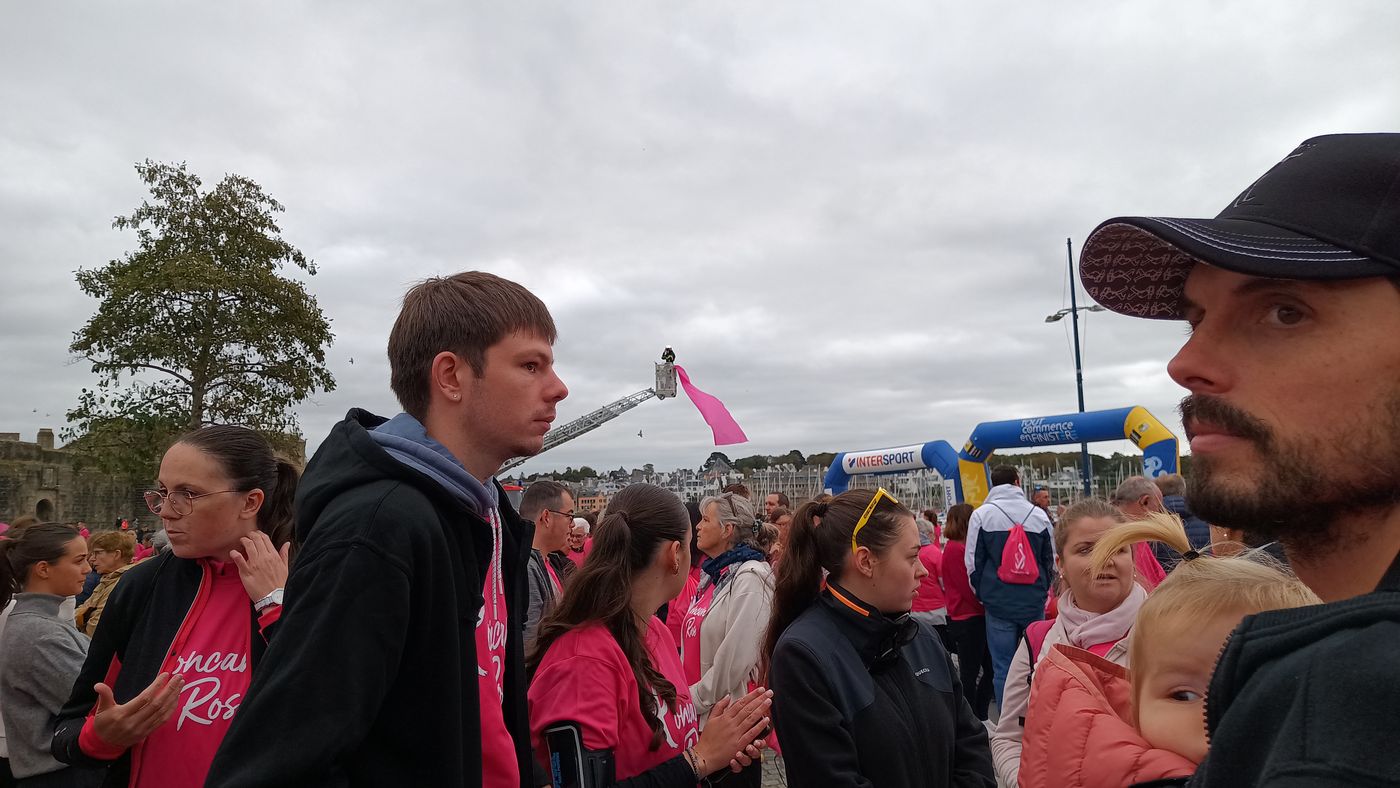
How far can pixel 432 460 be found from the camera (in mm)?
1665

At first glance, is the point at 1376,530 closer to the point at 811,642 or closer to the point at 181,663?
the point at 811,642

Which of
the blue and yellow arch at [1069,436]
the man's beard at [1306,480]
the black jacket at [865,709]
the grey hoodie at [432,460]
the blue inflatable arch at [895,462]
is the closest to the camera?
the man's beard at [1306,480]

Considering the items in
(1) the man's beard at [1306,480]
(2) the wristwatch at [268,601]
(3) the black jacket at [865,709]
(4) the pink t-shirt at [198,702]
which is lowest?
(3) the black jacket at [865,709]

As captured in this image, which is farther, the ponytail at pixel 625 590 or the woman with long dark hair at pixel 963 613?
the woman with long dark hair at pixel 963 613

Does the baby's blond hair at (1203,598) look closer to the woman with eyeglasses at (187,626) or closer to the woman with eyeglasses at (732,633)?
the woman with eyeglasses at (732,633)

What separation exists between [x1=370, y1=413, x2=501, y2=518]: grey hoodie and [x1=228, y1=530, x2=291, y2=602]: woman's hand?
91 cm

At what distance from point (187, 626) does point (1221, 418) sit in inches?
103

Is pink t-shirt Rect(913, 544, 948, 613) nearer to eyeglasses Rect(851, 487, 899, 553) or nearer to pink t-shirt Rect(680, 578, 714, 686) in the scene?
pink t-shirt Rect(680, 578, 714, 686)

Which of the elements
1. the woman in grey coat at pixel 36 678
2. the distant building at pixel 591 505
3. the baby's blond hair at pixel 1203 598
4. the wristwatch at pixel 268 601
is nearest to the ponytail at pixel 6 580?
the woman in grey coat at pixel 36 678

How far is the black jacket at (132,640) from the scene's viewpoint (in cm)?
230

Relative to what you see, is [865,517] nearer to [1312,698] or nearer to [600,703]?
[600,703]

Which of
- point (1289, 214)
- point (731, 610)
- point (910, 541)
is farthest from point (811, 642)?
point (1289, 214)

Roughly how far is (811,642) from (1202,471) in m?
1.87

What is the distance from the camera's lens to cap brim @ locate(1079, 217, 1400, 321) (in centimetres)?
94
